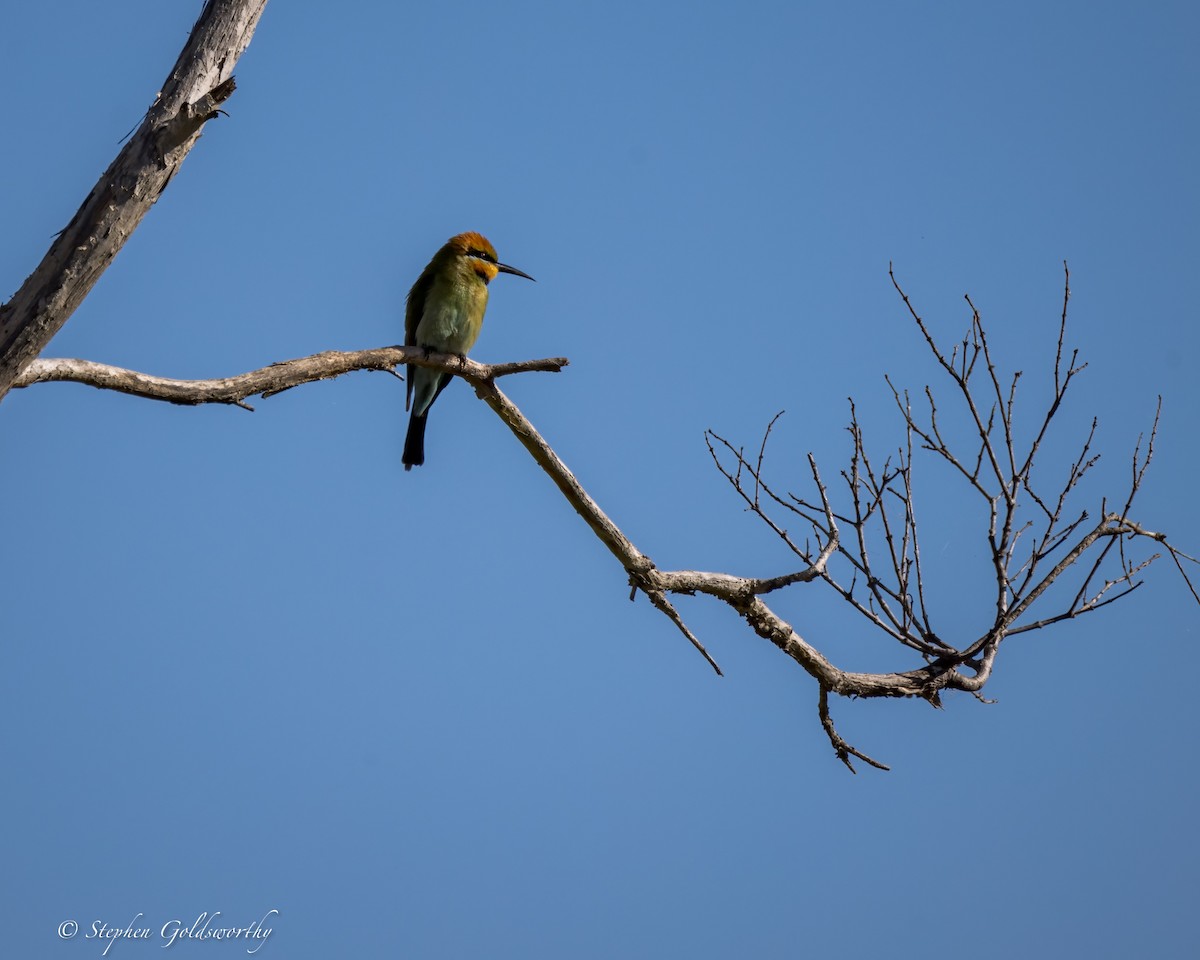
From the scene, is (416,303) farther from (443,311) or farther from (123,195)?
(123,195)

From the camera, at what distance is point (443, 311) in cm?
549

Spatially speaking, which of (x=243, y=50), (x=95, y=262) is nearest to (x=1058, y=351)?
(x=243, y=50)

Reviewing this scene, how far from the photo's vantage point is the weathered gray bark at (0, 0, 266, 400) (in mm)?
2572

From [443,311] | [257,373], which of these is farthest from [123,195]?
[443,311]

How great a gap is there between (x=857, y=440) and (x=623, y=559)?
0.81 m

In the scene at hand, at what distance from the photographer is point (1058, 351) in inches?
129

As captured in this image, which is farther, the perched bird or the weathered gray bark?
the perched bird

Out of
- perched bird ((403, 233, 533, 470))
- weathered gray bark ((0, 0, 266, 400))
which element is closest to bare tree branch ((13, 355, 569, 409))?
weathered gray bark ((0, 0, 266, 400))

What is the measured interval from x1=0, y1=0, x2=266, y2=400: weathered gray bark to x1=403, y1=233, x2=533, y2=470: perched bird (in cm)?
277

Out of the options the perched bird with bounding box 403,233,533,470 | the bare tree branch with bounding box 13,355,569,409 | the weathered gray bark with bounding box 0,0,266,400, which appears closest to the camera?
the weathered gray bark with bounding box 0,0,266,400

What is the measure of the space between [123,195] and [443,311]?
115 inches

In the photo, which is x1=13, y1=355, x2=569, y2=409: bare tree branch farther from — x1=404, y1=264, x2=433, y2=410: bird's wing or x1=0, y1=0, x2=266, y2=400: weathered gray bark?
x1=404, y1=264, x2=433, y2=410: bird's wing

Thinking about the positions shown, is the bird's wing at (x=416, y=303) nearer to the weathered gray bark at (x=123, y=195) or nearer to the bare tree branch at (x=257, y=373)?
the bare tree branch at (x=257, y=373)

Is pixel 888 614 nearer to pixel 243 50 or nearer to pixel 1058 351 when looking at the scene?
pixel 1058 351
